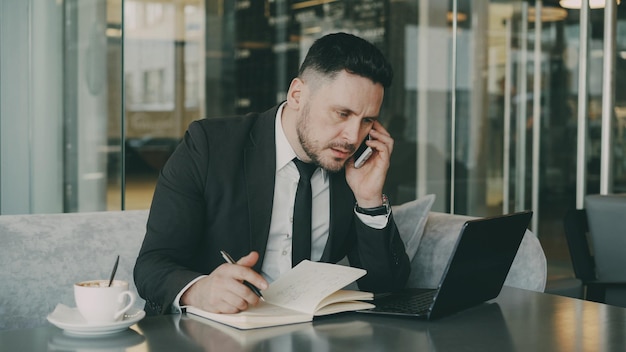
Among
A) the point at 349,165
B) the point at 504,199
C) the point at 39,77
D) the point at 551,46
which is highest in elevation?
the point at 551,46

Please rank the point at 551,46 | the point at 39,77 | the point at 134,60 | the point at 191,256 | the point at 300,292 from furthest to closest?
the point at 551,46 < the point at 134,60 < the point at 39,77 < the point at 191,256 < the point at 300,292

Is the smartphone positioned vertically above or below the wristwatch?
above

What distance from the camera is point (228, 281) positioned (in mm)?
1479

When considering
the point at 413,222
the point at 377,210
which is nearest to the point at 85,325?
the point at 377,210

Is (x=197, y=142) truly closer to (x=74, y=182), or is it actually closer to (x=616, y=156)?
(x=74, y=182)

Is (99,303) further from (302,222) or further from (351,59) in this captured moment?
(351,59)

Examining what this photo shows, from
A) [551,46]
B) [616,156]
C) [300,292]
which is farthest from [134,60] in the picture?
[300,292]

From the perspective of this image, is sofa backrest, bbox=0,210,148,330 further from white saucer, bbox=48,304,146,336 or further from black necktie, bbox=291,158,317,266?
white saucer, bbox=48,304,146,336

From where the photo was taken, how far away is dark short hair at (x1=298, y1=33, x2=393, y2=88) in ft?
6.38

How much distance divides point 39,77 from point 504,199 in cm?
386

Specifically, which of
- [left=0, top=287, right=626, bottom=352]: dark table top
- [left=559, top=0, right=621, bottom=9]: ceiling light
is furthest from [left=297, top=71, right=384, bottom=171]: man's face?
[left=559, top=0, right=621, bottom=9]: ceiling light

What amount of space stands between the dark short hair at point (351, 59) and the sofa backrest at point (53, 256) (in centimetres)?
80

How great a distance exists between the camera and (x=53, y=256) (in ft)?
7.20

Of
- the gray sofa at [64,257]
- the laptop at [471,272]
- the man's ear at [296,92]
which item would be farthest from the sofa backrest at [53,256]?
the laptop at [471,272]
